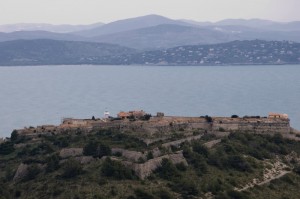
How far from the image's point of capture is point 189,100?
373 ft

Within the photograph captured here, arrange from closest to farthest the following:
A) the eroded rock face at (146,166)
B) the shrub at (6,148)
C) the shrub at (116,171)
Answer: the shrub at (116,171) < the eroded rock face at (146,166) < the shrub at (6,148)

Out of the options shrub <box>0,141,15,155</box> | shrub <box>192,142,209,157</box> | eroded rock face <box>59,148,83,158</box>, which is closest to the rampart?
shrub <box>0,141,15,155</box>

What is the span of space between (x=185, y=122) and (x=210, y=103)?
2320 inches

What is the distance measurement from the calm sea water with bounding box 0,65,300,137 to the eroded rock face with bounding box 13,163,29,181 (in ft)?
143

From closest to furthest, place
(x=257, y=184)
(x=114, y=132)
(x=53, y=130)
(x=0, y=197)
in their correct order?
(x=0, y=197), (x=257, y=184), (x=114, y=132), (x=53, y=130)

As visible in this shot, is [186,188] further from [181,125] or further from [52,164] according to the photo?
[181,125]

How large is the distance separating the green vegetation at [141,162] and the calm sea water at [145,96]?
123ft

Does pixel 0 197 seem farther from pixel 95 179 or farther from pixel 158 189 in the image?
pixel 158 189

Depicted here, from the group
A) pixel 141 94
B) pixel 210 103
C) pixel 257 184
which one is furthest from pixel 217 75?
pixel 257 184

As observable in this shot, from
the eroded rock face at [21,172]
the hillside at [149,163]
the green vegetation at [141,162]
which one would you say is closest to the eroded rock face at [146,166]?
the hillside at [149,163]

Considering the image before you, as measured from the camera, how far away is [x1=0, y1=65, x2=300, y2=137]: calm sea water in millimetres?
97125

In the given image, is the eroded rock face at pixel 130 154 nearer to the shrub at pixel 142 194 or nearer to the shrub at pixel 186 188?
the shrub at pixel 186 188

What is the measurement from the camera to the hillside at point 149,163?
114 ft

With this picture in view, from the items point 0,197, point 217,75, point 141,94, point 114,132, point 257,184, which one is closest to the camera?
point 0,197
